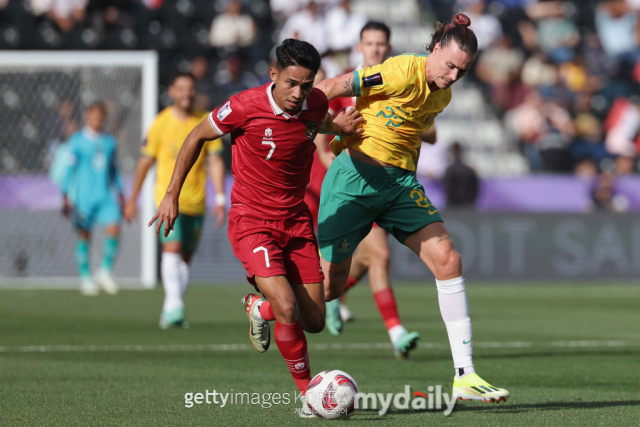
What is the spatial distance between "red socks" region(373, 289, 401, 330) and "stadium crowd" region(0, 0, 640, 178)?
33.8 feet

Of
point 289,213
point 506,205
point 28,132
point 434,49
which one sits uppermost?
point 434,49

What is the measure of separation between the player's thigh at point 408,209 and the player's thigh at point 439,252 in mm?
64

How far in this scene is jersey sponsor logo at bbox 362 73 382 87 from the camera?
5660 millimetres

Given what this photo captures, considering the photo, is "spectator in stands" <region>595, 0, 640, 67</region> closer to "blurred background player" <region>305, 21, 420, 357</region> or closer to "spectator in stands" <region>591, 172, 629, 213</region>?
"spectator in stands" <region>591, 172, 629, 213</region>

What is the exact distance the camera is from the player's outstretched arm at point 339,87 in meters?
5.57

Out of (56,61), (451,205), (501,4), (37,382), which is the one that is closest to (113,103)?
(56,61)

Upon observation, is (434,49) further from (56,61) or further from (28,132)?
(28,132)

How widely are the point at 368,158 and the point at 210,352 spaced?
9.18 ft

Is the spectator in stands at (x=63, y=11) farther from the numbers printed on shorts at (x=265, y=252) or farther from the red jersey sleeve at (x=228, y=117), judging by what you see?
the numbers printed on shorts at (x=265, y=252)

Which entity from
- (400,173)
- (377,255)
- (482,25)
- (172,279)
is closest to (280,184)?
(400,173)

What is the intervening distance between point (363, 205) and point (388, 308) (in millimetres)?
2047

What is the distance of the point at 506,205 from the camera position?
17406 mm

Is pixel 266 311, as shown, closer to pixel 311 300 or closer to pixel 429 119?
pixel 311 300

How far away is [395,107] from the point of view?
227 inches
